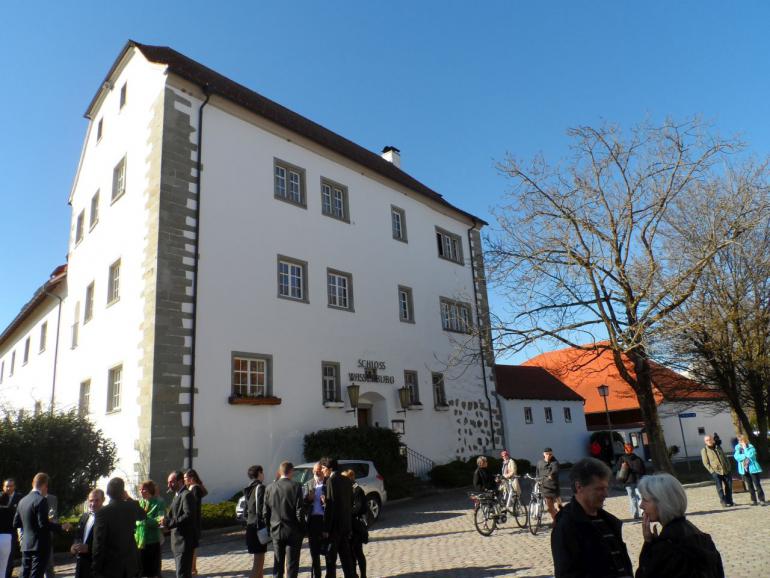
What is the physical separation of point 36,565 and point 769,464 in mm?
25529

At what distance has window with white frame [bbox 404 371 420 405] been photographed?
2106cm

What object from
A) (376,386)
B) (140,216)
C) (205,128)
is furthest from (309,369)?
(205,128)

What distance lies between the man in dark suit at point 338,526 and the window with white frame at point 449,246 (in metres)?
17.9

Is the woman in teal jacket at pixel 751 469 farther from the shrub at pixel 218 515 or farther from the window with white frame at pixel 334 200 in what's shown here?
the window with white frame at pixel 334 200

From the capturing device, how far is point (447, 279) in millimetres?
25109

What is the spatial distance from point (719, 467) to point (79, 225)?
856 inches

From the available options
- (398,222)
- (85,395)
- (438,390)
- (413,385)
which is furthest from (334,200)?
(85,395)

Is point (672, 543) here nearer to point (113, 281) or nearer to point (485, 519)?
point (485, 519)

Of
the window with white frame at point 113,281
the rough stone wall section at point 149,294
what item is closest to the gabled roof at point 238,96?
the rough stone wall section at point 149,294

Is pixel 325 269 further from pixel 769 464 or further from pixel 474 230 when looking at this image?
pixel 769 464

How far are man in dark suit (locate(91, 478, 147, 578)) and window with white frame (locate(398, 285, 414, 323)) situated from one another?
16095 millimetres

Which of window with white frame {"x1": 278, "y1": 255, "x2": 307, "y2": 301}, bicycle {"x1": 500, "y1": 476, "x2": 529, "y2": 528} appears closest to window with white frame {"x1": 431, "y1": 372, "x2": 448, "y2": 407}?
window with white frame {"x1": 278, "y1": 255, "x2": 307, "y2": 301}

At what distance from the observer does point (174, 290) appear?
15.1 m

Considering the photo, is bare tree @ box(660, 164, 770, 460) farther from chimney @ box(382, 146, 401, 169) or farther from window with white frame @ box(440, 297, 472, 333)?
chimney @ box(382, 146, 401, 169)
